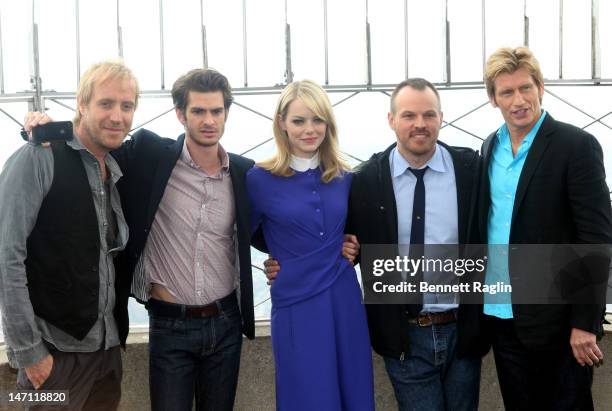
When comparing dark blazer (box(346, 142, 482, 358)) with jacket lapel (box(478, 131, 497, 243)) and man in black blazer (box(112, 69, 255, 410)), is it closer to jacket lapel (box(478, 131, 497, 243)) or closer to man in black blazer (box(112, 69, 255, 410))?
jacket lapel (box(478, 131, 497, 243))

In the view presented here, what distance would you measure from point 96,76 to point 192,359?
44.2 inches

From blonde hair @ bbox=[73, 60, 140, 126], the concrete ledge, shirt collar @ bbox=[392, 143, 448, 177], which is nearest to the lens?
blonde hair @ bbox=[73, 60, 140, 126]

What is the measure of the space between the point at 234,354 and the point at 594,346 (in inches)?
52.9

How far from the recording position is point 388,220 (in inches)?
99.3

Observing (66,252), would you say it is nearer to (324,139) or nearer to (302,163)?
(302,163)

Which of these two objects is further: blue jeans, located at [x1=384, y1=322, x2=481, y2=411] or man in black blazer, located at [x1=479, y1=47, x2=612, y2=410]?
blue jeans, located at [x1=384, y1=322, x2=481, y2=411]

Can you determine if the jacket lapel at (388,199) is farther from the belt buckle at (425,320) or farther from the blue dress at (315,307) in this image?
the belt buckle at (425,320)

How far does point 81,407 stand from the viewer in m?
2.31

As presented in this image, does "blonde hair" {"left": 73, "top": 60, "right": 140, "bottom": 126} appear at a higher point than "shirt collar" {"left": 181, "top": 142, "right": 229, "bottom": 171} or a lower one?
higher

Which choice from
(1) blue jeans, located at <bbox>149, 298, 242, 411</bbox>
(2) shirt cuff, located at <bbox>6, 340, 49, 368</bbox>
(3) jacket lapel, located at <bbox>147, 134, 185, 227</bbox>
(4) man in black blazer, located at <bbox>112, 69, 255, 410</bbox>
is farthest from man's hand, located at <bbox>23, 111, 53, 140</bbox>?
(1) blue jeans, located at <bbox>149, 298, 242, 411</bbox>

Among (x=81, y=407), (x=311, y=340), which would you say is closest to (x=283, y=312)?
(x=311, y=340)

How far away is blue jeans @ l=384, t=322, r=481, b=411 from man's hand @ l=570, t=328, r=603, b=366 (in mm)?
377

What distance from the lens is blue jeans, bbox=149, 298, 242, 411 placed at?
2496 millimetres

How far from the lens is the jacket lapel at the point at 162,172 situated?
248cm
